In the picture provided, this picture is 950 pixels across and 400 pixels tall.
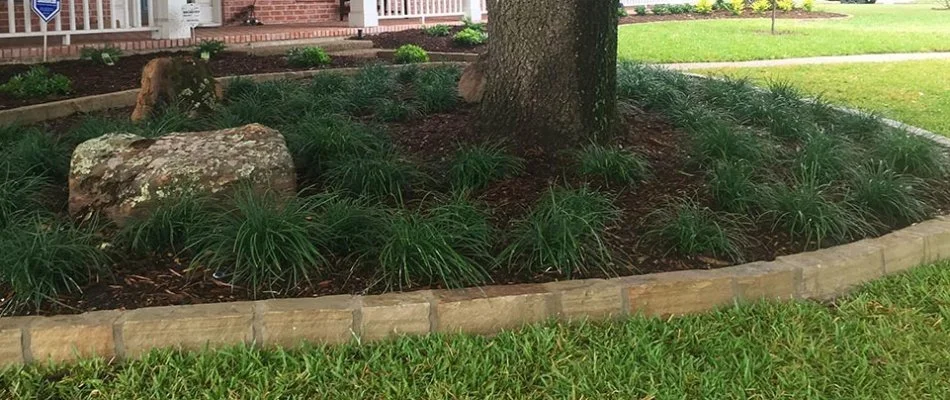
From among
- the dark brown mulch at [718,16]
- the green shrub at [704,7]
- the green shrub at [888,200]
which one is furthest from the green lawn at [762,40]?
the green shrub at [888,200]

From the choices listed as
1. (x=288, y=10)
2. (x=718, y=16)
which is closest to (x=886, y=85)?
(x=288, y=10)

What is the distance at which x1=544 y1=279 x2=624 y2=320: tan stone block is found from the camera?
132 inches

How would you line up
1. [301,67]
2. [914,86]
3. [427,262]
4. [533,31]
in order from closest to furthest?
1. [427,262]
2. [533,31]
3. [301,67]
4. [914,86]

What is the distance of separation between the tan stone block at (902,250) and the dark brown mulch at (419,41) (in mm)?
7127

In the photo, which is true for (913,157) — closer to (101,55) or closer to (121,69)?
(121,69)

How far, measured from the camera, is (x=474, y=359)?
3.03 meters

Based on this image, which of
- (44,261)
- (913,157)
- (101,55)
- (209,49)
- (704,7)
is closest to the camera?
(44,261)

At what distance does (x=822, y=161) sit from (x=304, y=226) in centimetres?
290

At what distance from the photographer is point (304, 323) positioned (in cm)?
313

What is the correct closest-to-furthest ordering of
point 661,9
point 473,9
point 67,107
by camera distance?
1. point 67,107
2. point 473,9
3. point 661,9

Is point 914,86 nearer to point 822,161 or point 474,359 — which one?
point 822,161

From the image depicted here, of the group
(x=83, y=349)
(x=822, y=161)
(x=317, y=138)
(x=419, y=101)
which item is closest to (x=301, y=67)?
(x=419, y=101)

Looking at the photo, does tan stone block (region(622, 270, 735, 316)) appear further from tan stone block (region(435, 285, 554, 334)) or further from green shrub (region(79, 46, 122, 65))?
green shrub (region(79, 46, 122, 65))

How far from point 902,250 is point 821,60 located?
9.23m
